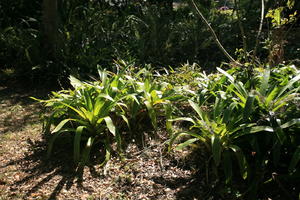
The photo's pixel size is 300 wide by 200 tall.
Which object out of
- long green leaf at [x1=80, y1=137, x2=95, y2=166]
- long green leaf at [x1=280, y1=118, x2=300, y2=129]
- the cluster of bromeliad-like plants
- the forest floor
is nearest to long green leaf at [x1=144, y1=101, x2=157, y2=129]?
the cluster of bromeliad-like plants

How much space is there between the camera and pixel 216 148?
257 centimetres

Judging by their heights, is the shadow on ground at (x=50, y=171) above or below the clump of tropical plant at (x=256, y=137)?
below

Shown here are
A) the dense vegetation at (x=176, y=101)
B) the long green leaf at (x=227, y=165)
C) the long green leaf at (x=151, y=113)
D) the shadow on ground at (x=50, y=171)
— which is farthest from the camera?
the long green leaf at (x=151, y=113)

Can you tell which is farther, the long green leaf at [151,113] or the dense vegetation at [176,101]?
the long green leaf at [151,113]

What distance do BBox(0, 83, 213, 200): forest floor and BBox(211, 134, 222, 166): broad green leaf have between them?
0.91ft

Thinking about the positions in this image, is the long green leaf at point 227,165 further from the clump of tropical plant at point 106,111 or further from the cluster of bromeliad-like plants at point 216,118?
the clump of tropical plant at point 106,111

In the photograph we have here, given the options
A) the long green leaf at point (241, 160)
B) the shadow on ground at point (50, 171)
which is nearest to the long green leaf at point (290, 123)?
the long green leaf at point (241, 160)

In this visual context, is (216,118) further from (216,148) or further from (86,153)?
(86,153)

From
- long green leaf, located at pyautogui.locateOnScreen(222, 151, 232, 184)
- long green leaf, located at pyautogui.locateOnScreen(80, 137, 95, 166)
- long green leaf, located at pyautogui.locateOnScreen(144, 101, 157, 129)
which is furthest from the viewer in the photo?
long green leaf, located at pyautogui.locateOnScreen(144, 101, 157, 129)

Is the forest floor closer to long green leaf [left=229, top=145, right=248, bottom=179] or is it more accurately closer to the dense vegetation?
the dense vegetation

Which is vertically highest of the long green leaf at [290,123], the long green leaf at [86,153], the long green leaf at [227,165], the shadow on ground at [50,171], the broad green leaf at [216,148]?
the long green leaf at [290,123]

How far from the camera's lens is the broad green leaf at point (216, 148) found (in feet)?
8.32

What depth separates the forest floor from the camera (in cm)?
263

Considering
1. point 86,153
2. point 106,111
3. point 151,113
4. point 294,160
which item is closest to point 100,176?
point 86,153
